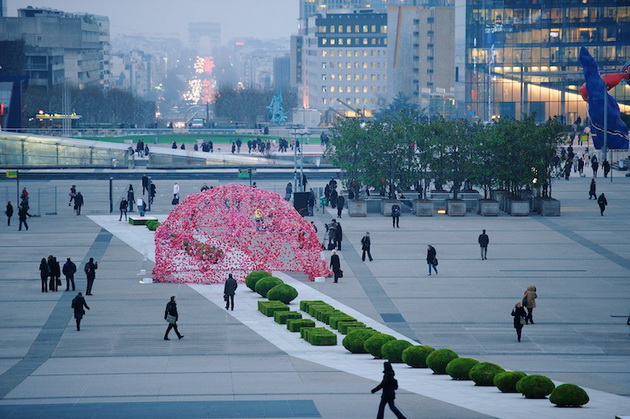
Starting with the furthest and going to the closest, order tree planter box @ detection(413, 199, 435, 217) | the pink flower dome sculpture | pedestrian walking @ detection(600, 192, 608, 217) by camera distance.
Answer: tree planter box @ detection(413, 199, 435, 217), pedestrian walking @ detection(600, 192, 608, 217), the pink flower dome sculpture

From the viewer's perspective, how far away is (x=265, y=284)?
127 ft

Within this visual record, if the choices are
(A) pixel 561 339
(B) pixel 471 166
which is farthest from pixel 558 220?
(A) pixel 561 339

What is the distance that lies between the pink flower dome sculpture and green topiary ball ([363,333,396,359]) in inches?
492

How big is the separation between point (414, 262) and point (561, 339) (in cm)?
1390

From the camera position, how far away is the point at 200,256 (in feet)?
138

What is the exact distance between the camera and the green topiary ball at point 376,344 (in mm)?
29750

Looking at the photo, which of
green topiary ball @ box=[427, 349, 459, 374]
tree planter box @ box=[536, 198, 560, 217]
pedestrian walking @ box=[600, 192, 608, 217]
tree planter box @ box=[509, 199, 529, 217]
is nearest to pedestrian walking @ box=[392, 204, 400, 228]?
tree planter box @ box=[509, 199, 529, 217]

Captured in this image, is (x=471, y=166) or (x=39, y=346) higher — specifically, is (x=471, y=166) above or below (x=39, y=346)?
above

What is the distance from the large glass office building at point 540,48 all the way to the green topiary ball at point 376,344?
111m

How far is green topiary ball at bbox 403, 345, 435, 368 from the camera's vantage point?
2842 centimetres

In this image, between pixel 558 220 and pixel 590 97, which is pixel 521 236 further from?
pixel 590 97

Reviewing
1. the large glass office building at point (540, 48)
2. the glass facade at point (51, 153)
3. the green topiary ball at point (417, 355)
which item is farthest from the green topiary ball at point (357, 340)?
the large glass office building at point (540, 48)

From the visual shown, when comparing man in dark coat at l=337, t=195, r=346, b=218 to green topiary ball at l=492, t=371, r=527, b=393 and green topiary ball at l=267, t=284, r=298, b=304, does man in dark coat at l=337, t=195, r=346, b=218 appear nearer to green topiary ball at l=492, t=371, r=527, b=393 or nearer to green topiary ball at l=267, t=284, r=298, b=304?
green topiary ball at l=267, t=284, r=298, b=304

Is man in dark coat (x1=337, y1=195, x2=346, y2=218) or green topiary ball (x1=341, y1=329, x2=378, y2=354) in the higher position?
man in dark coat (x1=337, y1=195, x2=346, y2=218)
